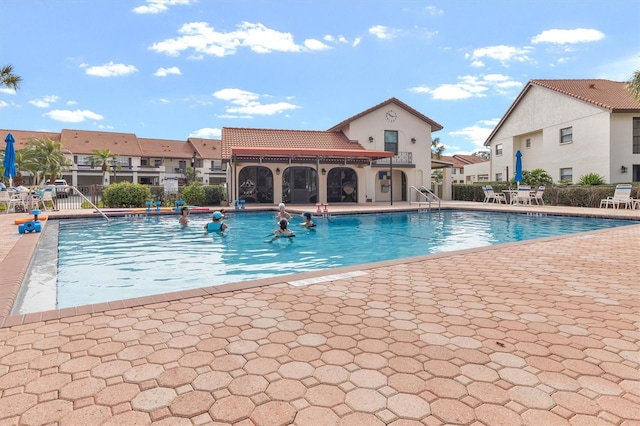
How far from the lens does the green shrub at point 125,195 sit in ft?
66.3

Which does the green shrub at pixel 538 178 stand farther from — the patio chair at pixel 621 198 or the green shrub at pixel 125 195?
the green shrub at pixel 125 195

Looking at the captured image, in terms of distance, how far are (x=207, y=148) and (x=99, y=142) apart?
47.5 ft

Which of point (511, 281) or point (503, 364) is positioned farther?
point (511, 281)

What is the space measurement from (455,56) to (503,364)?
16034 millimetres

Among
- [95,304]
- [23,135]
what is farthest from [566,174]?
[23,135]

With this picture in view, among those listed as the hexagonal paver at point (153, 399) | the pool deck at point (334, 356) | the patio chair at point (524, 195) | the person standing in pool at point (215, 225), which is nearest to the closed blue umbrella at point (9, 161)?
the person standing in pool at point (215, 225)

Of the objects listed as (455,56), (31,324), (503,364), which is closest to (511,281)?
(503,364)

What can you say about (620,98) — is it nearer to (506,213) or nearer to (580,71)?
(580,71)

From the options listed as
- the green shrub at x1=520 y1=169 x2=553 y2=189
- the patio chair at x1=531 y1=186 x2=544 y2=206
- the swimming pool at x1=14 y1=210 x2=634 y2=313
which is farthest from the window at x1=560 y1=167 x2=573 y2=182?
the swimming pool at x1=14 y1=210 x2=634 y2=313

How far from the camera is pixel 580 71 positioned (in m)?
29.4

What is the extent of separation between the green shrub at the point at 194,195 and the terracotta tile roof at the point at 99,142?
111 feet

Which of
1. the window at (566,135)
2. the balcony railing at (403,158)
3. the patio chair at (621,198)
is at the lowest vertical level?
the patio chair at (621,198)

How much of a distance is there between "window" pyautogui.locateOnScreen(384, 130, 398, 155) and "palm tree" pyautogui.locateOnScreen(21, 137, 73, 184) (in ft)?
116

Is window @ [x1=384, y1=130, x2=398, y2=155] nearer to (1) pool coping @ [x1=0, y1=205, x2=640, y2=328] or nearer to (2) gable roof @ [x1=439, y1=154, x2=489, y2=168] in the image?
(1) pool coping @ [x1=0, y1=205, x2=640, y2=328]
